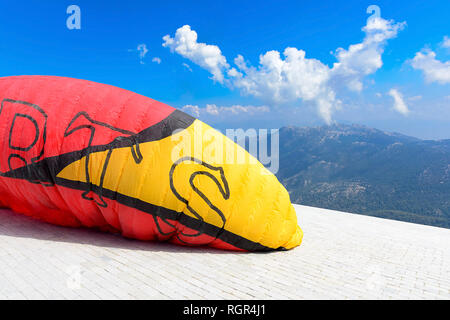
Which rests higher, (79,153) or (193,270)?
(79,153)

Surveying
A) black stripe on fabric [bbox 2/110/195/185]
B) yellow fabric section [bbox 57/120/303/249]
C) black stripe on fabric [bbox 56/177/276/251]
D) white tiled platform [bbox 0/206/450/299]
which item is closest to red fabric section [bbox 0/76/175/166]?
black stripe on fabric [bbox 2/110/195/185]

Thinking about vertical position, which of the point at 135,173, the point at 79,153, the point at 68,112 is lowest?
the point at 135,173

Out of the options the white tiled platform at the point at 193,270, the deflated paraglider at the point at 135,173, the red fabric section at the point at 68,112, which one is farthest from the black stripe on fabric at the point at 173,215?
the red fabric section at the point at 68,112

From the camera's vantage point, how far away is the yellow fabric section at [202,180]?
6199 mm

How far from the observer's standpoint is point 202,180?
6.43 m

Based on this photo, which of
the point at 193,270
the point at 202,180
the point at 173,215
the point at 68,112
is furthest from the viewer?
the point at 68,112

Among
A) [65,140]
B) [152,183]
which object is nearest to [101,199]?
[152,183]

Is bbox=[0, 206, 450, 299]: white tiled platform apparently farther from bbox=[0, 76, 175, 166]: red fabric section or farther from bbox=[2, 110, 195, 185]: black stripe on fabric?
bbox=[0, 76, 175, 166]: red fabric section

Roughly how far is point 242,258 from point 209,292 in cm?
179

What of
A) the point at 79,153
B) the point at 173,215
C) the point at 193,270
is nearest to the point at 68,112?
the point at 79,153

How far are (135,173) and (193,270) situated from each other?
2.63 metres

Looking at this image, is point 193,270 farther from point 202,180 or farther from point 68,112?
point 68,112

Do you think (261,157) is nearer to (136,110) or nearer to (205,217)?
(205,217)

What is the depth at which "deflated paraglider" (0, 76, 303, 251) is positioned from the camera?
625 cm
